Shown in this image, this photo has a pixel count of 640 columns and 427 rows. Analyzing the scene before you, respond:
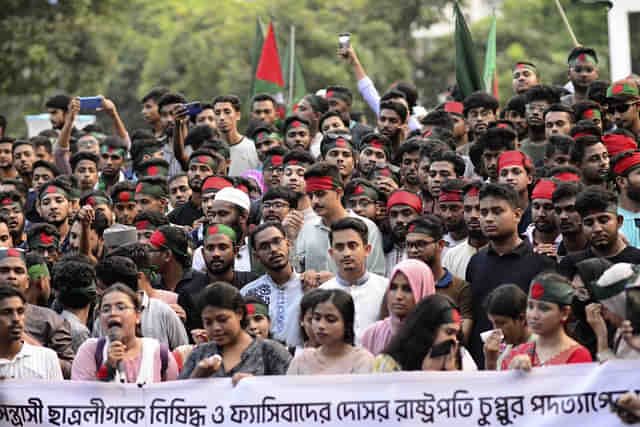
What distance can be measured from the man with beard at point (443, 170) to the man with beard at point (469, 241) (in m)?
0.85

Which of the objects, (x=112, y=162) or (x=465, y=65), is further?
(x=465, y=65)

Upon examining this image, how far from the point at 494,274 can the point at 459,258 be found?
0.84 metres

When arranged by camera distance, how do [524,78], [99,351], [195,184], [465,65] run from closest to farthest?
[99,351] → [195,184] → [524,78] → [465,65]

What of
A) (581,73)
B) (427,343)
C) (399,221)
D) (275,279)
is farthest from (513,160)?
(427,343)

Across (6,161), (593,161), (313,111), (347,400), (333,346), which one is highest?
(313,111)

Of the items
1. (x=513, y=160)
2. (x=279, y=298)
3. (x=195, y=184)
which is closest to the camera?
(x=279, y=298)

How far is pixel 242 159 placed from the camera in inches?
531

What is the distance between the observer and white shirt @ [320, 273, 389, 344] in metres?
8.60

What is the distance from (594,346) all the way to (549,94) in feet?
16.2

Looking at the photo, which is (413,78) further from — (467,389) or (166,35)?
(467,389)

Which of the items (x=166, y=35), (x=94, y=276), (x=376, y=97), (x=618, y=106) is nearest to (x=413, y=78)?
(x=166, y=35)

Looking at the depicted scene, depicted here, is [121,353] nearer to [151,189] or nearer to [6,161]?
[151,189]

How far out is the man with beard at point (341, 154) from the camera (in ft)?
38.6

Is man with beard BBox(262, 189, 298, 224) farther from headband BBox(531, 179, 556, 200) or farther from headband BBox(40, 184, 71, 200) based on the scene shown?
headband BBox(40, 184, 71, 200)
